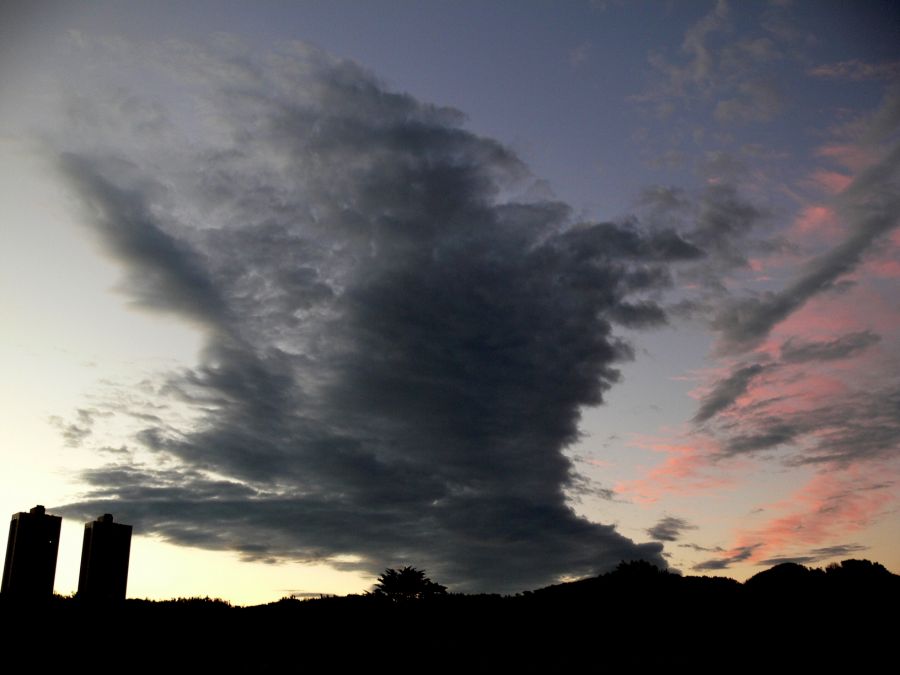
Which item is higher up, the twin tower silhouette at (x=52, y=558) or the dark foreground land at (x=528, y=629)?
the twin tower silhouette at (x=52, y=558)

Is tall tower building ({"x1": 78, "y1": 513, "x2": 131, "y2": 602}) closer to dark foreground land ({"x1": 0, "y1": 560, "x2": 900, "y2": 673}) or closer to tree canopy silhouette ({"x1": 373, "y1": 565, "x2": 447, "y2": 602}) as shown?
dark foreground land ({"x1": 0, "y1": 560, "x2": 900, "y2": 673})

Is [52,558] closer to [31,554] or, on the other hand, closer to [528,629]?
[31,554]

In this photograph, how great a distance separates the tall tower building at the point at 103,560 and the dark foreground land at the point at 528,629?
598 mm

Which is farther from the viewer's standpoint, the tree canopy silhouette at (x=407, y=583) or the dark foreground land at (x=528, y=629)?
the tree canopy silhouette at (x=407, y=583)

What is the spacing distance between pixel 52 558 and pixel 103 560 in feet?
4.88

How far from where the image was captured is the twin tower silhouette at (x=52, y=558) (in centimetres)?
2280

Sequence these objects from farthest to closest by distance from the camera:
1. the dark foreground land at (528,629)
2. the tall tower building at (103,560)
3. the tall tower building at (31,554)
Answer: the tall tower building at (103,560) < the tall tower building at (31,554) < the dark foreground land at (528,629)

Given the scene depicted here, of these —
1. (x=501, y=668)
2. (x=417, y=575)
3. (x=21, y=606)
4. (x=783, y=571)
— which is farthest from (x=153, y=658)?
(x=417, y=575)

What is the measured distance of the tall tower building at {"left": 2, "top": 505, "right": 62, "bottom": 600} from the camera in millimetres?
22750

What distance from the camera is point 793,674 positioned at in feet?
66.9

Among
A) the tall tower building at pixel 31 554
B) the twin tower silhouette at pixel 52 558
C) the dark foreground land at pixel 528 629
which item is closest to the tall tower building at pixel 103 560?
the twin tower silhouette at pixel 52 558

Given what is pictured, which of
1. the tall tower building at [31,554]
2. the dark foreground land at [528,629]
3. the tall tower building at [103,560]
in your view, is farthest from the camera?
the tall tower building at [103,560]

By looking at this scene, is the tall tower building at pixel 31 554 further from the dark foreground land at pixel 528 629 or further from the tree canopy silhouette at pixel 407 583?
the tree canopy silhouette at pixel 407 583

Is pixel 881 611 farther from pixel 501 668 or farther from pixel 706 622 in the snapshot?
pixel 501 668
